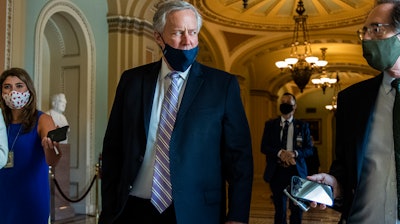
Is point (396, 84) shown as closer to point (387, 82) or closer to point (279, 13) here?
point (387, 82)

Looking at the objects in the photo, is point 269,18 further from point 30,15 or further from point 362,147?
point 362,147

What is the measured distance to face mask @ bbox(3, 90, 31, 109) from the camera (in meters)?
2.95

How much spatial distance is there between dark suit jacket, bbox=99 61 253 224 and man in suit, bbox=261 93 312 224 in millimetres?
3345

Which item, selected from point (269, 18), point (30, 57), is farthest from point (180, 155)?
point (269, 18)

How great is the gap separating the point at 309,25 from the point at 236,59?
242 cm

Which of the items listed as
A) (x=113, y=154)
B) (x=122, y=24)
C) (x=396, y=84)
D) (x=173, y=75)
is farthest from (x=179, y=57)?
(x=122, y=24)

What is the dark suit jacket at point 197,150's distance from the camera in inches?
82.9

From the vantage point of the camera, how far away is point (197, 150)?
2.13m

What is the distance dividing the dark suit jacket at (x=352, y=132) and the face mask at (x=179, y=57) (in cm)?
71

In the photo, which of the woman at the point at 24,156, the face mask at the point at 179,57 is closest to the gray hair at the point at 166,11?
the face mask at the point at 179,57

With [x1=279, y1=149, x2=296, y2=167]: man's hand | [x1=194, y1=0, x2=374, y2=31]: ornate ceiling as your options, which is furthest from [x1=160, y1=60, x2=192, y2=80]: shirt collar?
[x1=194, y1=0, x2=374, y2=31]: ornate ceiling

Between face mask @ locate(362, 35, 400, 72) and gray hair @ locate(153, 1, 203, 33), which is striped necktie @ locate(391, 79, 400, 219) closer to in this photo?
face mask @ locate(362, 35, 400, 72)

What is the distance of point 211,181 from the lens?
7.04 feet

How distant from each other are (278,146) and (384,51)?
12.3 feet
